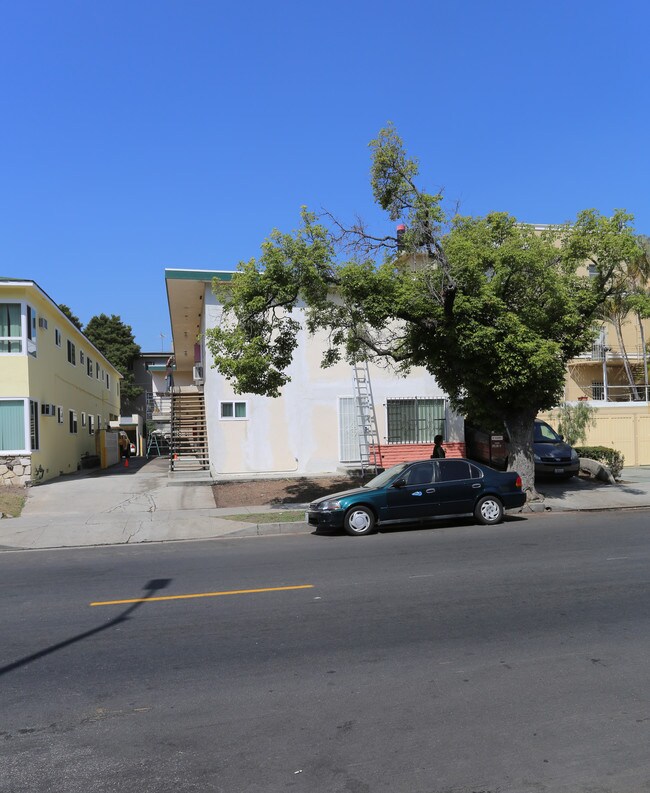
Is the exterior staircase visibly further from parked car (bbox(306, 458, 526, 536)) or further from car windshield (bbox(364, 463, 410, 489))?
parked car (bbox(306, 458, 526, 536))

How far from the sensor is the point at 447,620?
6.44 m

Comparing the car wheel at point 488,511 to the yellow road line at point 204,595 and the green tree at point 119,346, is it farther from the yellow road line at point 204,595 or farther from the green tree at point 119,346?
the green tree at point 119,346

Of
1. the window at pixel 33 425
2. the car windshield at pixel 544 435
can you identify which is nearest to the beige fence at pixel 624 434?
the car windshield at pixel 544 435

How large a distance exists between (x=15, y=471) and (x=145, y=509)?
5619 millimetres

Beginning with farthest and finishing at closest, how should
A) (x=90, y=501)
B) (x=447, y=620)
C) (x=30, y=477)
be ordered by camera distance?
(x=30, y=477) < (x=90, y=501) < (x=447, y=620)

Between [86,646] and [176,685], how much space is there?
140 cm

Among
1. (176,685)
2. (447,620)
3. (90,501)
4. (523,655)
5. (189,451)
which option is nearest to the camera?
(176,685)

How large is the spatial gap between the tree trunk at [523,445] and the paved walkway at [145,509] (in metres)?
0.69

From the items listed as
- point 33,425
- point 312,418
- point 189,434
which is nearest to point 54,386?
point 33,425

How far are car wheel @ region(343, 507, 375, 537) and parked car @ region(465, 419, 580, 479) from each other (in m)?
6.28

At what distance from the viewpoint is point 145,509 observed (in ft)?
52.5

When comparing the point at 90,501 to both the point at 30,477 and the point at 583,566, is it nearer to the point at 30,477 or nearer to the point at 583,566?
the point at 30,477

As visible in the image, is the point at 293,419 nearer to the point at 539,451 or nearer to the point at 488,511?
the point at 539,451

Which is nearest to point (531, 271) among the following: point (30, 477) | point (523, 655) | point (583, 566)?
point (583, 566)
